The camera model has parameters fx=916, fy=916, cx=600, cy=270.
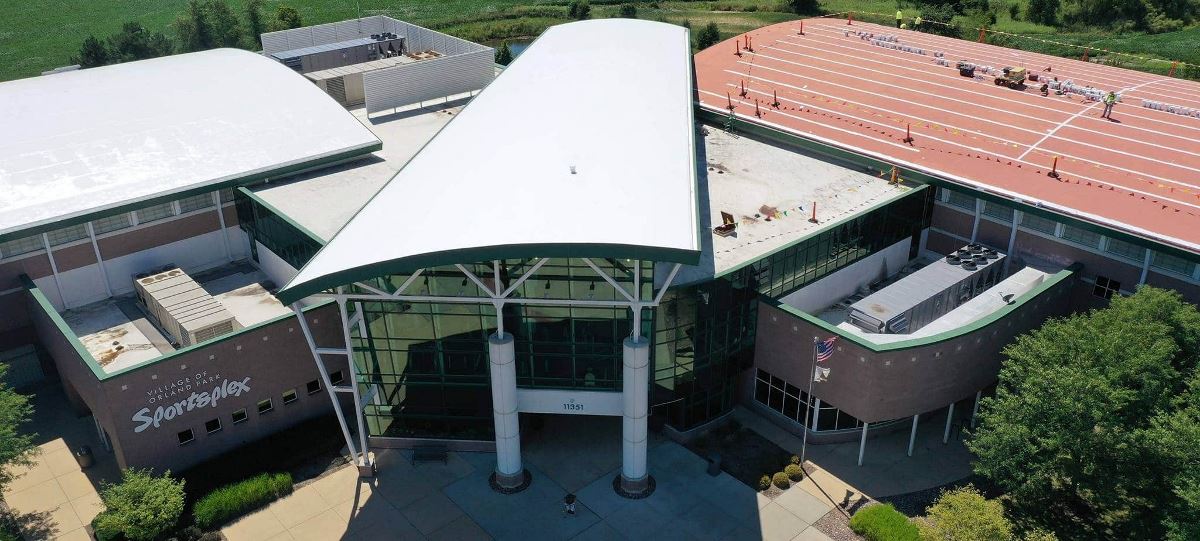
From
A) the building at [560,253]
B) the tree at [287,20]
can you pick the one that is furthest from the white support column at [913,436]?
the tree at [287,20]

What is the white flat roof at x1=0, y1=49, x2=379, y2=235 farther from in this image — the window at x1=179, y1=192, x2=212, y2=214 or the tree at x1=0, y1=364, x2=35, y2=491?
the tree at x1=0, y1=364, x2=35, y2=491

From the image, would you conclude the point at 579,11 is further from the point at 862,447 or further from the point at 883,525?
the point at 883,525

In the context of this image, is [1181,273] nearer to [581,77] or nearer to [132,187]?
[581,77]

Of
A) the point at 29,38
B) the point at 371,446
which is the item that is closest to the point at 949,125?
the point at 371,446

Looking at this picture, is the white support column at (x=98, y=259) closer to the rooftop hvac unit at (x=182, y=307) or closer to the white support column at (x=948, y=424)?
the rooftop hvac unit at (x=182, y=307)

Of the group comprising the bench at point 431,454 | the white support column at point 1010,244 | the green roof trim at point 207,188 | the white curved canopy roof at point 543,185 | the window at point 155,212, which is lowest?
the bench at point 431,454

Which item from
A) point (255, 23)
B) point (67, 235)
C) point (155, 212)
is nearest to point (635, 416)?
point (155, 212)
